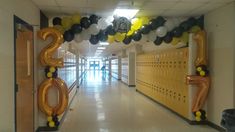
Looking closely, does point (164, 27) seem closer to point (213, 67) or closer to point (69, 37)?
point (213, 67)

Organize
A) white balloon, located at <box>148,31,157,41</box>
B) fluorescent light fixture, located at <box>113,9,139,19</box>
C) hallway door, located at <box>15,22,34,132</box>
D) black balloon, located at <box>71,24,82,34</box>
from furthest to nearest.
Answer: white balloon, located at <box>148,31,157,41</box> → black balloon, located at <box>71,24,82,34</box> → fluorescent light fixture, located at <box>113,9,139,19</box> → hallway door, located at <box>15,22,34,132</box>

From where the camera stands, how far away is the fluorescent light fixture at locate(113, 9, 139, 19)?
19.4 ft

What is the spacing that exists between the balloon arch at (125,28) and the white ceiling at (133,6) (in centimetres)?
21

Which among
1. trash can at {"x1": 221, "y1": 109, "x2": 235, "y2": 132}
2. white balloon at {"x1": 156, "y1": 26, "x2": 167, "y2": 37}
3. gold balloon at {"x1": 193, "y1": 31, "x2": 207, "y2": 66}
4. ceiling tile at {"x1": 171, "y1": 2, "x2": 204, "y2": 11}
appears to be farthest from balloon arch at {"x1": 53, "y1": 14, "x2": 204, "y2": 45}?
trash can at {"x1": 221, "y1": 109, "x2": 235, "y2": 132}

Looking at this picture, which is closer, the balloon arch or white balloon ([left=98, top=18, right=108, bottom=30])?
the balloon arch

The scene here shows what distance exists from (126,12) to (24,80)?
114 inches

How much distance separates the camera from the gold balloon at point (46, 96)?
5.46 m

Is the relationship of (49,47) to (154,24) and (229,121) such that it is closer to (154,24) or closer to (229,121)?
(154,24)

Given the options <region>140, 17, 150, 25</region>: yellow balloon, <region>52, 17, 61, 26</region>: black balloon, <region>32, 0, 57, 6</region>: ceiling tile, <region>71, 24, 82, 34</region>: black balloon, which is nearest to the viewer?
<region>32, 0, 57, 6</region>: ceiling tile

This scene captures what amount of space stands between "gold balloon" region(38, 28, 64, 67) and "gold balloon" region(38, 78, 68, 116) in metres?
0.39

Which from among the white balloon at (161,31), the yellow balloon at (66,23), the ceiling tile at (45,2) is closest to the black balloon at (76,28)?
the yellow balloon at (66,23)

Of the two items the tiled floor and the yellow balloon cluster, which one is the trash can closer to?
the tiled floor

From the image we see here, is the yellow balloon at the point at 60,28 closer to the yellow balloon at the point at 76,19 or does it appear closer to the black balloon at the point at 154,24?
the yellow balloon at the point at 76,19

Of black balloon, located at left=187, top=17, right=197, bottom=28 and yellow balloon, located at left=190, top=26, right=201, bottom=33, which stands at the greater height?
black balloon, located at left=187, top=17, right=197, bottom=28
